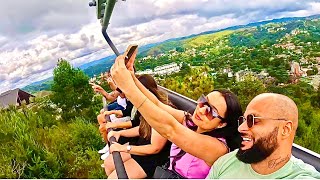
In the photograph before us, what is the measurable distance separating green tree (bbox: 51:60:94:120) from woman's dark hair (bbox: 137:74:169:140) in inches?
440

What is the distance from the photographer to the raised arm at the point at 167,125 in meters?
0.78

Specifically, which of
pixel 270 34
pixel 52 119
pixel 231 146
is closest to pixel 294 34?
pixel 270 34

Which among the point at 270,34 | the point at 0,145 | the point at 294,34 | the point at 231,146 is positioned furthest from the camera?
the point at 270,34

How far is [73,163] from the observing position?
232 inches

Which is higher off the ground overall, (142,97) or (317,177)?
(142,97)

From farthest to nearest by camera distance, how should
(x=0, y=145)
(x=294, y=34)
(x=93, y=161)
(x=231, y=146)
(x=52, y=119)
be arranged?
(x=294, y=34) < (x=52, y=119) < (x=0, y=145) < (x=93, y=161) < (x=231, y=146)

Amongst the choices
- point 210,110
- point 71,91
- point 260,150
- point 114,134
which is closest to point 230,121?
point 210,110

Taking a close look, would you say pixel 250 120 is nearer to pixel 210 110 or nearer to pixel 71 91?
pixel 210 110

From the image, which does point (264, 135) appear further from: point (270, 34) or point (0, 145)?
point (270, 34)

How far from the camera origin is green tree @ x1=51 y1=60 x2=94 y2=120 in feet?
41.3

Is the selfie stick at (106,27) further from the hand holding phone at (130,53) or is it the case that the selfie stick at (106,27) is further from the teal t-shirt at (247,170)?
the teal t-shirt at (247,170)

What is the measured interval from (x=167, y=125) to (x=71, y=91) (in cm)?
1206

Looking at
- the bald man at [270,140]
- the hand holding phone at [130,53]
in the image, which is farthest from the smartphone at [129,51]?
the bald man at [270,140]

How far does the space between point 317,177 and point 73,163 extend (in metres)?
5.39
